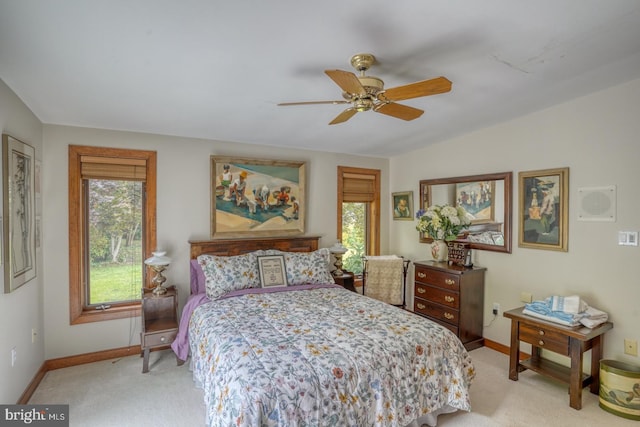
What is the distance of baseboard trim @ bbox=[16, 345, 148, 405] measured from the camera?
9.33ft

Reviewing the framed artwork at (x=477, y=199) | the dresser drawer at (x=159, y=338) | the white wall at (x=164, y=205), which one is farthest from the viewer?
the framed artwork at (x=477, y=199)

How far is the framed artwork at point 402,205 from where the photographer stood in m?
4.82

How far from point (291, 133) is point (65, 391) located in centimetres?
313

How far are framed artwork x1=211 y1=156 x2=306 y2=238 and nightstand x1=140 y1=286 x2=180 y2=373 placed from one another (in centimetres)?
83

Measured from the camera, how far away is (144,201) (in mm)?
3588

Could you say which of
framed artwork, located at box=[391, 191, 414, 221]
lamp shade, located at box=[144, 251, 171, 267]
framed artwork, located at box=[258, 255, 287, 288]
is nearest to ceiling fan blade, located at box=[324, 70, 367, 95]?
framed artwork, located at box=[258, 255, 287, 288]

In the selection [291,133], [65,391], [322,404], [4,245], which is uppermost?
[291,133]

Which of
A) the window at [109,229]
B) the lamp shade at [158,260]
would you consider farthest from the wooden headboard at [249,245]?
the window at [109,229]

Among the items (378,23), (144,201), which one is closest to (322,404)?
(378,23)

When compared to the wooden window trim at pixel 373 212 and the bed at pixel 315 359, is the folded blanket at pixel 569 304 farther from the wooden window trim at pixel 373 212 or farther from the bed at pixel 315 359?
the wooden window trim at pixel 373 212

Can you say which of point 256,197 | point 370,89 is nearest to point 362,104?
point 370,89

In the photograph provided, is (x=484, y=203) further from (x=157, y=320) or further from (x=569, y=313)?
(x=157, y=320)

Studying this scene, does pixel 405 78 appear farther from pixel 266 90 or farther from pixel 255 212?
pixel 255 212

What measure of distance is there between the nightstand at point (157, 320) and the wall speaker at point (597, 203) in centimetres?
393
